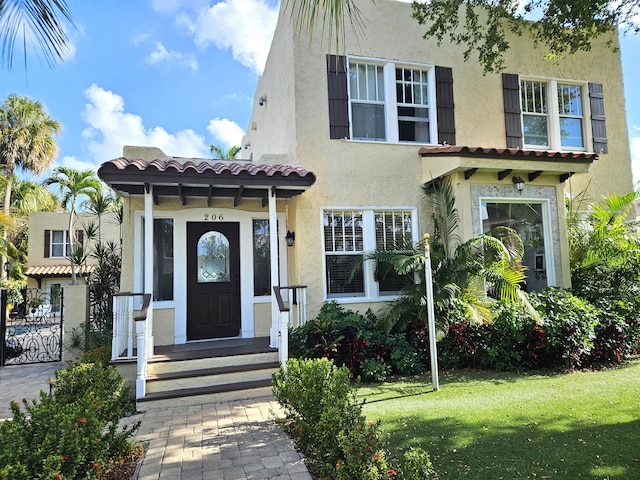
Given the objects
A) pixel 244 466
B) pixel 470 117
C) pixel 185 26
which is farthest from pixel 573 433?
pixel 185 26

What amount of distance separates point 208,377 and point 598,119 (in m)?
11.6

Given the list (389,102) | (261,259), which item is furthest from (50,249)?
(389,102)

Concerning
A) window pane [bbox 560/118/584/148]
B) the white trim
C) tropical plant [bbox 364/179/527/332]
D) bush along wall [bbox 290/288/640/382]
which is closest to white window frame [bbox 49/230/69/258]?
the white trim

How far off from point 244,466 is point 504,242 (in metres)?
6.89

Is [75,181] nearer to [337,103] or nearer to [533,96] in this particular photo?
[337,103]

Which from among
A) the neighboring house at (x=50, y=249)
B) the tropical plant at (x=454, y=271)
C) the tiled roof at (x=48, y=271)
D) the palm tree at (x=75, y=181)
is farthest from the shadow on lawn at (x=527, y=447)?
the tiled roof at (x=48, y=271)

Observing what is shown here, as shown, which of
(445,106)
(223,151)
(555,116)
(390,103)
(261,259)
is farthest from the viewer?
(223,151)

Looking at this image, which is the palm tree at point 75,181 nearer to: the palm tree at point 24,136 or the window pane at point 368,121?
the palm tree at point 24,136

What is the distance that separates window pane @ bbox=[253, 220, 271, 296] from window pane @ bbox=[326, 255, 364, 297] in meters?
1.37

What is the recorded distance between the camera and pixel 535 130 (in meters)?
10.4

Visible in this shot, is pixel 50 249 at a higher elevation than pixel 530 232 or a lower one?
higher

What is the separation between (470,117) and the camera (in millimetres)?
9734

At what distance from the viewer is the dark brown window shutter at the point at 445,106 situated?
9438 mm

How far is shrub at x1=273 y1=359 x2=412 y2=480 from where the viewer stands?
305 cm
